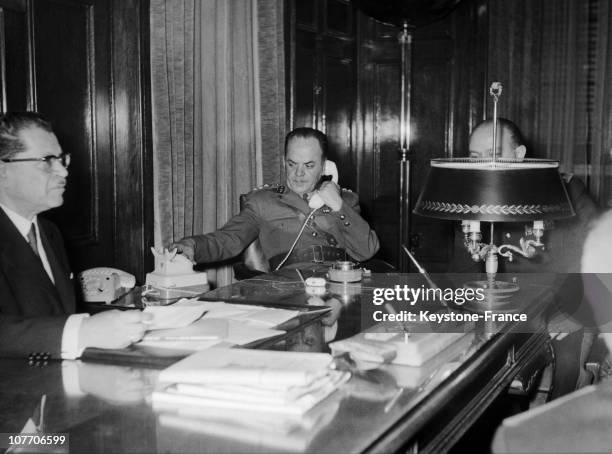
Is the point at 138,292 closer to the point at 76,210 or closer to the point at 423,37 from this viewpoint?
the point at 76,210

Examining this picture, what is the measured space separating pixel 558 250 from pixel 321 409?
76.4 inches

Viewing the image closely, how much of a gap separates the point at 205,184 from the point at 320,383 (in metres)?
2.83

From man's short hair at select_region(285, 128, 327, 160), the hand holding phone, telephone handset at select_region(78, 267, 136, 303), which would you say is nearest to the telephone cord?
the hand holding phone

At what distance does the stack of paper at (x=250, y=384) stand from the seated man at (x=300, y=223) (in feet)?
6.11

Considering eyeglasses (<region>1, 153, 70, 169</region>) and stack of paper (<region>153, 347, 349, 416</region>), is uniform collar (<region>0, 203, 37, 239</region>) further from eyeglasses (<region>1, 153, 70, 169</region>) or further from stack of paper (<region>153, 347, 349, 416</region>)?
stack of paper (<region>153, 347, 349, 416</region>)

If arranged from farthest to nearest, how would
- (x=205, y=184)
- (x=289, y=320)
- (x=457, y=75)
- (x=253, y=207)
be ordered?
(x=457, y=75) → (x=205, y=184) → (x=253, y=207) → (x=289, y=320)

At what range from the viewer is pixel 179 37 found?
12.4 feet

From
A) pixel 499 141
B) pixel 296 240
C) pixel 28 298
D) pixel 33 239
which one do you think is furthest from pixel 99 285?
pixel 499 141

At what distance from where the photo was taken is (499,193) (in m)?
2.03

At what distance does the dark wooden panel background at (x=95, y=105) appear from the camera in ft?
10.1

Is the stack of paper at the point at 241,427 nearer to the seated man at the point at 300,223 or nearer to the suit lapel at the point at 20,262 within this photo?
the suit lapel at the point at 20,262

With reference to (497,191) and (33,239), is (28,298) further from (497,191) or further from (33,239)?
(497,191)

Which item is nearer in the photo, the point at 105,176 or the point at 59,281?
the point at 59,281

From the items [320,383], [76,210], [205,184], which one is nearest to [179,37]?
[205,184]
